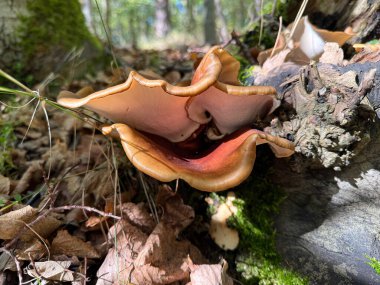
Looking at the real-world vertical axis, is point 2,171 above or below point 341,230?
below

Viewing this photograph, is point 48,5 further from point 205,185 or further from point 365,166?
point 365,166

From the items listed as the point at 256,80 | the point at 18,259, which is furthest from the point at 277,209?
the point at 18,259

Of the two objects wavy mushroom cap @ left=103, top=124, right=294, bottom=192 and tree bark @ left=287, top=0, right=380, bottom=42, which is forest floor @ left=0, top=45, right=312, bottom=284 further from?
tree bark @ left=287, top=0, right=380, bottom=42

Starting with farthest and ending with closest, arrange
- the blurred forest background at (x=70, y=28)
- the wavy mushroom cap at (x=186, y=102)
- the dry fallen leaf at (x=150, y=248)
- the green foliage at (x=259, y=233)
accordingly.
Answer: the blurred forest background at (x=70, y=28) → the green foliage at (x=259, y=233) → the dry fallen leaf at (x=150, y=248) → the wavy mushroom cap at (x=186, y=102)

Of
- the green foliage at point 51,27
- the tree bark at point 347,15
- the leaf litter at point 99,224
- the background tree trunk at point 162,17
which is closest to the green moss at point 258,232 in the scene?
the leaf litter at point 99,224

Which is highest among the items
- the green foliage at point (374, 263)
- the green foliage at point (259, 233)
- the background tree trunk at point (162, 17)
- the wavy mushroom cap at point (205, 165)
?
the wavy mushroom cap at point (205, 165)

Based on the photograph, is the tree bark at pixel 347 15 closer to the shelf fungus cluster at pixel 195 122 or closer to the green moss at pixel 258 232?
the shelf fungus cluster at pixel 195 122

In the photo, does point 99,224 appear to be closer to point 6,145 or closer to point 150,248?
point 150,248

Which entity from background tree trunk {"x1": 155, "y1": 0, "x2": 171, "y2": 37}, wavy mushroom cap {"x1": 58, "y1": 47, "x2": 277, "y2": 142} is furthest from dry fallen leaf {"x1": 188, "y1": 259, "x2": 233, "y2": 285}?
background tree trunk {"x1": 155, "y1": 0, "x2": 171, "y2": 37}

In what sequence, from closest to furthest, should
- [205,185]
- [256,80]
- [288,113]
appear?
1. [205,185]
2. [288,113]
3. [256,80]
